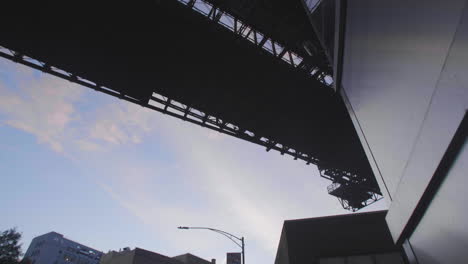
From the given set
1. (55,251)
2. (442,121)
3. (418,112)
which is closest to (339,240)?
(418,112)

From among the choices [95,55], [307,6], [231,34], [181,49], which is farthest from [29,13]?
[307,6]

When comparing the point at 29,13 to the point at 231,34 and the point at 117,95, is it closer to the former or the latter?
the point at 117,95

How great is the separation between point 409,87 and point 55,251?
137 m

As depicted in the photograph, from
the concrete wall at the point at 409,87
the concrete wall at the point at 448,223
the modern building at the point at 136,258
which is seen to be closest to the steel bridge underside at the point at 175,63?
the concrete wall at the point at 409,87

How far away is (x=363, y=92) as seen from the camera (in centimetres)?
243

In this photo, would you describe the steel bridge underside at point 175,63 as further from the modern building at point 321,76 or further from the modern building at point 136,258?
the modern building at point 136,258

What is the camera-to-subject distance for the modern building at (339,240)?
45.7 ft

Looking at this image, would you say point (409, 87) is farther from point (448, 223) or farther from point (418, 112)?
point (448, 223)

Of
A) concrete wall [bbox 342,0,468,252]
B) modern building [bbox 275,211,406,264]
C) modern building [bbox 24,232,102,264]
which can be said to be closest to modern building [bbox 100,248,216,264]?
modern building [bbox 275,211,406,264]

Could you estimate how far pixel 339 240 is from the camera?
48.6ft

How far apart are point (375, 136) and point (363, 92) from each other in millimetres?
450

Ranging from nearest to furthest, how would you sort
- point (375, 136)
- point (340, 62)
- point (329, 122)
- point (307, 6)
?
point (375, 136)
point (340, 62)
point (307, 6)
point (329, 122)

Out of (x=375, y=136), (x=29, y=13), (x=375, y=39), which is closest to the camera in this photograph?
(x=375, y=39)

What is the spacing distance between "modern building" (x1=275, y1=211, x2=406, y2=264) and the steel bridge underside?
680cm
